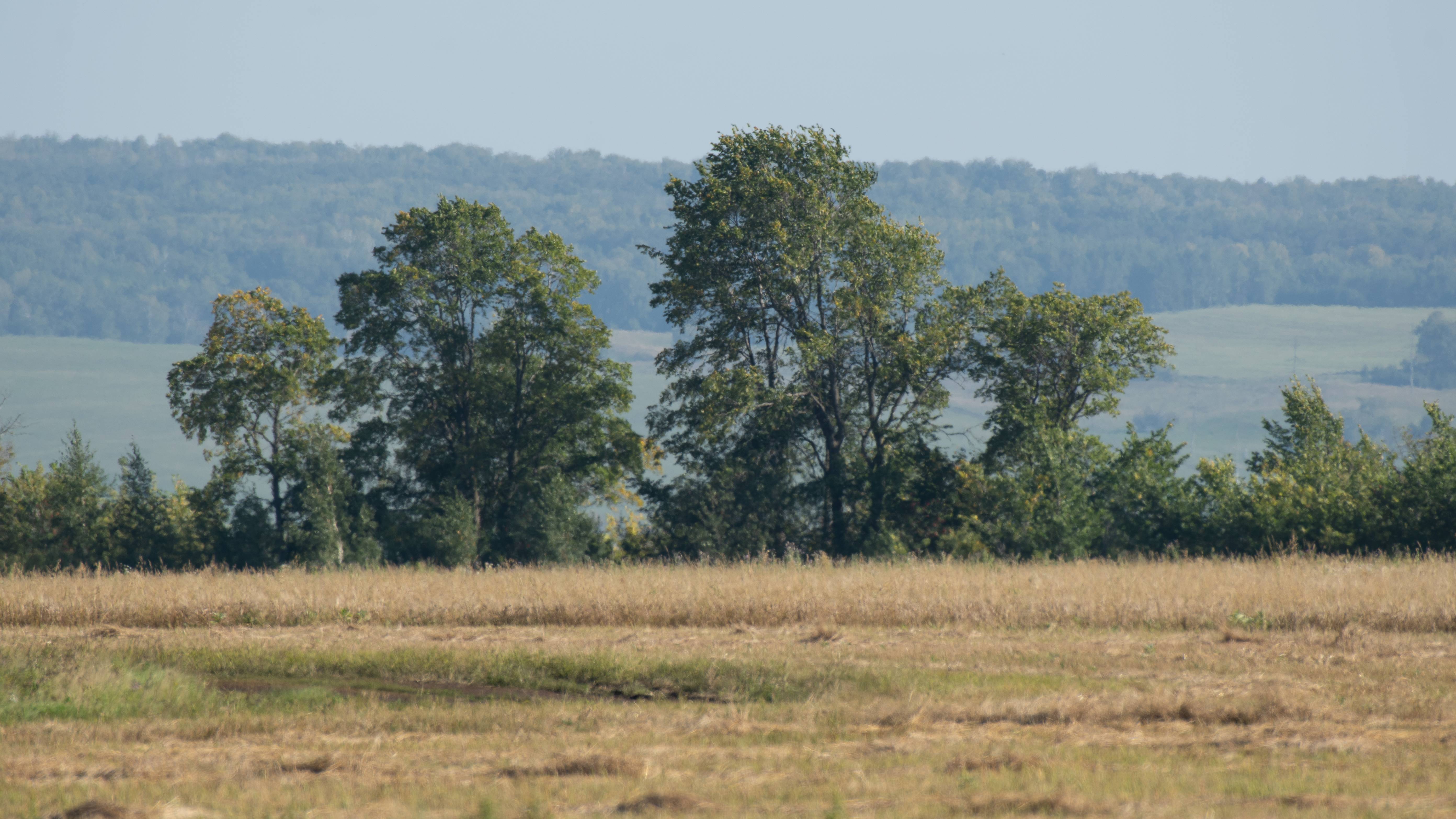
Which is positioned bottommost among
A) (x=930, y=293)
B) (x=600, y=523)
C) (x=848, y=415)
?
(x=600, y=523)

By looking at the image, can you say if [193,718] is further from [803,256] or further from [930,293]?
[930,293]

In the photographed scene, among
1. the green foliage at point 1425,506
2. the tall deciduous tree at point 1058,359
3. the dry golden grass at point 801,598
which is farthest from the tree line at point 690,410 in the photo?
the dry golden grass at point 801,598

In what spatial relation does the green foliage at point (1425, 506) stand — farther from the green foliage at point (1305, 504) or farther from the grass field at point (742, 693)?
the grass field at point (742, 693)

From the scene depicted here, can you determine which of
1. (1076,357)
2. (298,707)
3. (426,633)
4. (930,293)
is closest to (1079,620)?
(426,633)

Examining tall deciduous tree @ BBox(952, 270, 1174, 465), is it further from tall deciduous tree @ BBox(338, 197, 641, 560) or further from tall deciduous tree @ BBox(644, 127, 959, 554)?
tall deciduous tree @ BBox(338, 197, 641, 560)

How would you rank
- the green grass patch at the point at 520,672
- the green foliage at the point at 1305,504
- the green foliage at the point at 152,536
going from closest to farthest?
1. the green grass patch at the point at 520,672
2. the green foliage at the point at 1305,504
3. the green foliage at the point at 152,536

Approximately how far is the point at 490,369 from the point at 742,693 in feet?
115

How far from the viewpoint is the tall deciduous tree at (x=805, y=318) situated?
43.8 m

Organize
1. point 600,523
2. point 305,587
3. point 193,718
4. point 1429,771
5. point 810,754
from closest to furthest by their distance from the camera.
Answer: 1. point 1429,771
2. point 810,754
3. point 193,718
4. point 305,587
5. point 600,523

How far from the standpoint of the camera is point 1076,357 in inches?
1682

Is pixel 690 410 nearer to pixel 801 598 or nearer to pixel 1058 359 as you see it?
pixel 1058 359

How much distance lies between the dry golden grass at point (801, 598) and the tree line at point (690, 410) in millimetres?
14039

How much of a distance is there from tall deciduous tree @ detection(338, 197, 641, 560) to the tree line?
0.34 ft

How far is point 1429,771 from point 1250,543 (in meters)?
28.3
